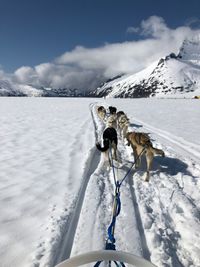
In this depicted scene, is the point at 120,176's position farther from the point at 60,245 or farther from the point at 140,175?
the point at 60,245

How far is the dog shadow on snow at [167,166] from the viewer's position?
7.25 meters

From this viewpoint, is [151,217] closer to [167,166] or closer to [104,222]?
[104,222]

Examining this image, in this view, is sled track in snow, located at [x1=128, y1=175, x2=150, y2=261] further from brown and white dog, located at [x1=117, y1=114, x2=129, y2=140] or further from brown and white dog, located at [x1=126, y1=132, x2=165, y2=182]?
brown and white dog, located at [x1=117, y1=114, x2=129, y2=140]

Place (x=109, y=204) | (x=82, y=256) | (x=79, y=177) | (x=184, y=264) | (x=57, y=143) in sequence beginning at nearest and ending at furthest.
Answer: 1. (x=82, y=256)
2. (x=184, y=264)
3. (x=109, y=204)
4. (x=79, y=177)
5. (x=57, y=143)

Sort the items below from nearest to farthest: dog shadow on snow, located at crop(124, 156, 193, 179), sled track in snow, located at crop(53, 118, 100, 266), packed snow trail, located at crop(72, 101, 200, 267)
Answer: sled track in snow, located at crop(53, 118, 100, 266)
packed snow trail, located at crop(72, 101, 200, 267)
dog shadow on snow, located at crop(124, 156, 193, 179)

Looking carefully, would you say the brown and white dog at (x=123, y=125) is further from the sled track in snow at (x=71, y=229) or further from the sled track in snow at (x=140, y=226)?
the sled track in snow at (x=140, y=226)

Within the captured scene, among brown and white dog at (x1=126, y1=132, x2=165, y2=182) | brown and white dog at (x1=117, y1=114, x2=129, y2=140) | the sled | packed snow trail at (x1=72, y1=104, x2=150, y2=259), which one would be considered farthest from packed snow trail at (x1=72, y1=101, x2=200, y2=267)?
brown and white dog at (x1=117, y1=114, x2=129, y2=140)

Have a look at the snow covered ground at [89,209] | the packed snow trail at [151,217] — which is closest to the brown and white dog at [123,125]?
the snow covered ground at [89,209]

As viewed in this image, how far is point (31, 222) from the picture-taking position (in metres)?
4.45

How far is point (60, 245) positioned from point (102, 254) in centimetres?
207

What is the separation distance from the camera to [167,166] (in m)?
7.73

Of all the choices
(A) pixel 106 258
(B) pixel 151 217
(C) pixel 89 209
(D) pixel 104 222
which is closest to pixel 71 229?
(D) pixel 104 222

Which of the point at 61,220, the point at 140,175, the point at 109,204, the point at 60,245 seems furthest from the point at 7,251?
the point at 140,175

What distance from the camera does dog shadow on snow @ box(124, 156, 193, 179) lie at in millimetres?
7249
